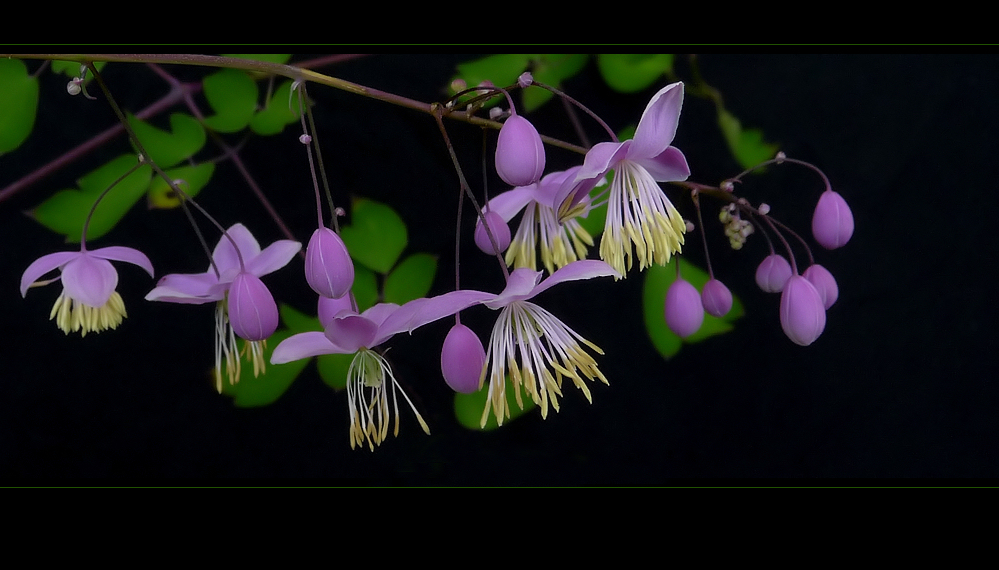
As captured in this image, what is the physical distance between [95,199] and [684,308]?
0.61m

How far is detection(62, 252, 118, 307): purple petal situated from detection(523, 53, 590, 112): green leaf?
462 millimetres

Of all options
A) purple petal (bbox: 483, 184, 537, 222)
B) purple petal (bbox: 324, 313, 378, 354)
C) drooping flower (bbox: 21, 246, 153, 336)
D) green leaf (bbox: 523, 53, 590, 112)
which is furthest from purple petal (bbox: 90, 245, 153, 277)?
green leaf (bbox: 523, 53, 590, 112)

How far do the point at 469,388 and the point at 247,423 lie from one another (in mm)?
435

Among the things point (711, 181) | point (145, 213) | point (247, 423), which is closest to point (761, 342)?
point (711, 181)

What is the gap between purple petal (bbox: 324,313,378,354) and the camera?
0.50 meters

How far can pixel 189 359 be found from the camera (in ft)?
2.66

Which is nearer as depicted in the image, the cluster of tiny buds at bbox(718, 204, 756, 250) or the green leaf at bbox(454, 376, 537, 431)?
the cluster of tiny buds at bbox(718, 204, 756, 250)

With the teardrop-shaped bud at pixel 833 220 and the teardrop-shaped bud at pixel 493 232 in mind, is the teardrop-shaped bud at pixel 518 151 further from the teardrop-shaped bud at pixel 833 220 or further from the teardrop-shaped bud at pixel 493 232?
the teardrop-shaped bud at pixel 833 220

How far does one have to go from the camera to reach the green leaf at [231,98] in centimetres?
70

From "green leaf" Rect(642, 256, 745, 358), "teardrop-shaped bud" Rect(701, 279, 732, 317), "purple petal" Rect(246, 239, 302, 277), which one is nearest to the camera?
"purple petal" Rect(246, 239, 302, 277)

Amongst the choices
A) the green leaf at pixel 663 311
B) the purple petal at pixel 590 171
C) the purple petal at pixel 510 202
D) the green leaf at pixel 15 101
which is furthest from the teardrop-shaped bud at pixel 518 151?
the green leaf at pixel 15 101

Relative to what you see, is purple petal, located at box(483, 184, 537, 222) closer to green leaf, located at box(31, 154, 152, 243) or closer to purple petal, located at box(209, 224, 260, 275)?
purple petal, located at box(209, 224, 260, 275)

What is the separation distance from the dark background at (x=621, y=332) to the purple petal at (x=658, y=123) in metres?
0.29

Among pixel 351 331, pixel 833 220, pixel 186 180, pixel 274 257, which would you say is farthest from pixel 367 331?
pixel 833 220
